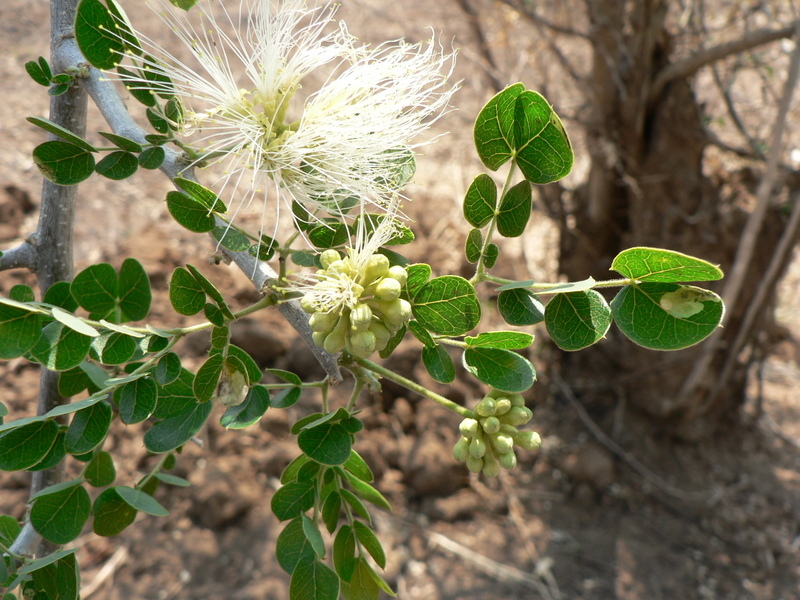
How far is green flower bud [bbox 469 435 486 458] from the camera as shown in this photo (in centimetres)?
89

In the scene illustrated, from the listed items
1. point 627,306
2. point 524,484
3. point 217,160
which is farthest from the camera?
point 524,484

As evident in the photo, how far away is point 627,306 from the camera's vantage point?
87 cm

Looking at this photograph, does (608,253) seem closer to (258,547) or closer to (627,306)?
(258,547)

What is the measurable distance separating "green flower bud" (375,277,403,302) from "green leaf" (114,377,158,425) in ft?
1.15

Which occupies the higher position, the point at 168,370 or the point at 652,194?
the point at 652,194

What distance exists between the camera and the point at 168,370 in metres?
0.88

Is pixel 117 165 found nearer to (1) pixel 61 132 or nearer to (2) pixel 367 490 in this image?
(1) pixel 61 132

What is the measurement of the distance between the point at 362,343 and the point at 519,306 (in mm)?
239

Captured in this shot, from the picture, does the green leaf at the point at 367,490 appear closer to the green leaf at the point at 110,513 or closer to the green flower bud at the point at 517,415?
the green flower bud at the point at 517,415

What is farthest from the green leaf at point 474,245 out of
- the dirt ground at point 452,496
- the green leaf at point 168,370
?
the dirt ground at point 452,496

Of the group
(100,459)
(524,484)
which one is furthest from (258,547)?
(100,459)

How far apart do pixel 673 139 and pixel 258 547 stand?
2.65 meters

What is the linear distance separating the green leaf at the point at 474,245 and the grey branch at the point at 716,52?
2330 mm

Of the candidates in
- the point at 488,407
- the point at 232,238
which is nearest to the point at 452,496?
the point at 488,407
